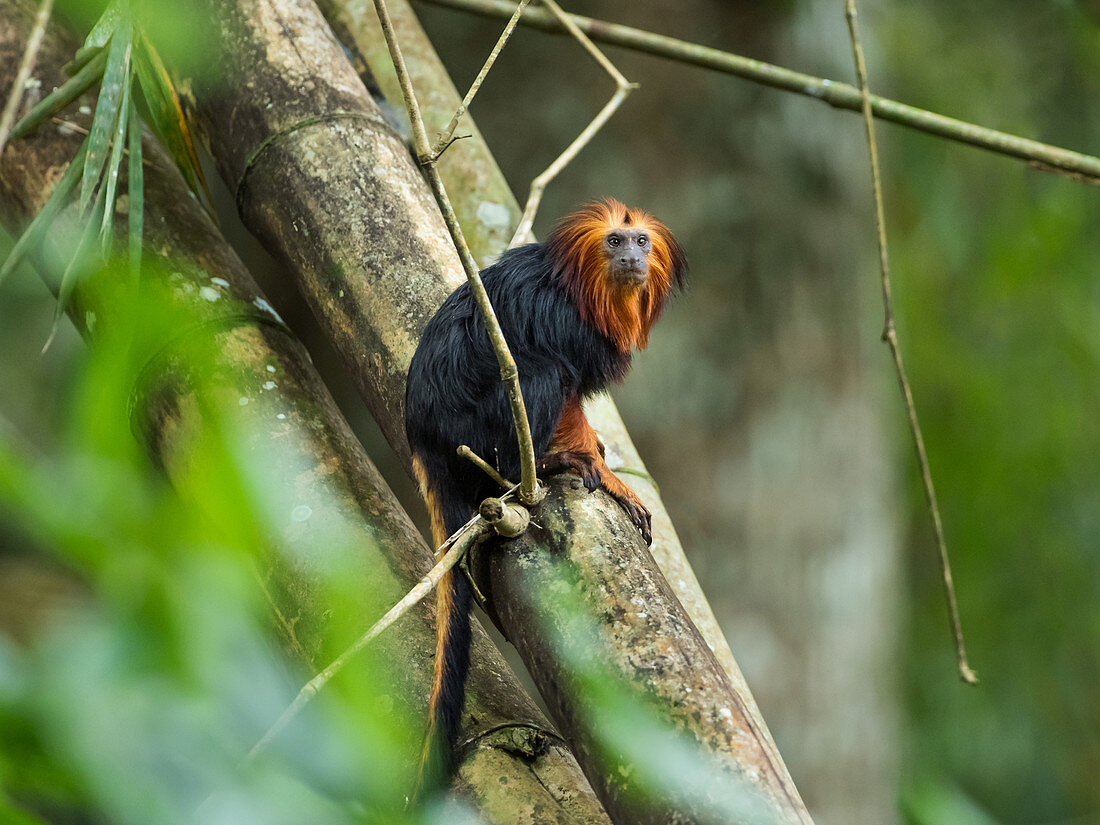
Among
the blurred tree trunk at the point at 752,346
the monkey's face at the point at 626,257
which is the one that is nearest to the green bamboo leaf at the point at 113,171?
the monkey's face at the point at 626,257

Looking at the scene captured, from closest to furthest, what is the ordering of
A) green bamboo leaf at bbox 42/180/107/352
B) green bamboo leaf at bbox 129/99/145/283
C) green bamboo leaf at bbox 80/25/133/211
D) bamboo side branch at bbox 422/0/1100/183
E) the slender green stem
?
1. the slender green stem
2. green bamboo leaf at bbox 42/180/107/352
3. green bamboo leaf at bbox 80/25/133/211
4. green bamboo leaf at bbox 129/99/145/283
5. bamboo side branch at bbox 422/0/1100/183

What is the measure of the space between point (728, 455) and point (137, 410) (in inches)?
63.6

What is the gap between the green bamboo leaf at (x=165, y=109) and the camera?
5.76ft

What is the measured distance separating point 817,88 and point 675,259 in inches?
23.0

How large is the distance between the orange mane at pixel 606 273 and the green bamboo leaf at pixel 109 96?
749 mm

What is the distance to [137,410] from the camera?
1.68 meters

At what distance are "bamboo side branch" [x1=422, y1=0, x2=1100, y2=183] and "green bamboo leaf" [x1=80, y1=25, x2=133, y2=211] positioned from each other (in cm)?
80

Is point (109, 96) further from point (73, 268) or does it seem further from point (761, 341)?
point (761, 341)

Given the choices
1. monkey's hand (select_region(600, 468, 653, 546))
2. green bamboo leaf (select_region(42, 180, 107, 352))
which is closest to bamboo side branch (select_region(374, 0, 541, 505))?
monkey's hand (select_region(600, 468, 653, 546))

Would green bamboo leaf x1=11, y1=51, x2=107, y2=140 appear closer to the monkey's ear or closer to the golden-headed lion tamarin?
the golden-headed lion tamarin

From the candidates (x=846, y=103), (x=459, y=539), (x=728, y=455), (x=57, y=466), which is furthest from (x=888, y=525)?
(x=57, y=466)

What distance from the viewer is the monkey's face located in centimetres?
182

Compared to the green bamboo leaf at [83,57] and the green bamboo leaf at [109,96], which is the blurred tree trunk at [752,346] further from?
the green bamboo leaf at [109,96]

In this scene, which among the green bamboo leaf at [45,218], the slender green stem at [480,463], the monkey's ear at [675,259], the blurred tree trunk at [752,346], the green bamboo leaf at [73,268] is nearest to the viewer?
the slender green stem at [480,463]
